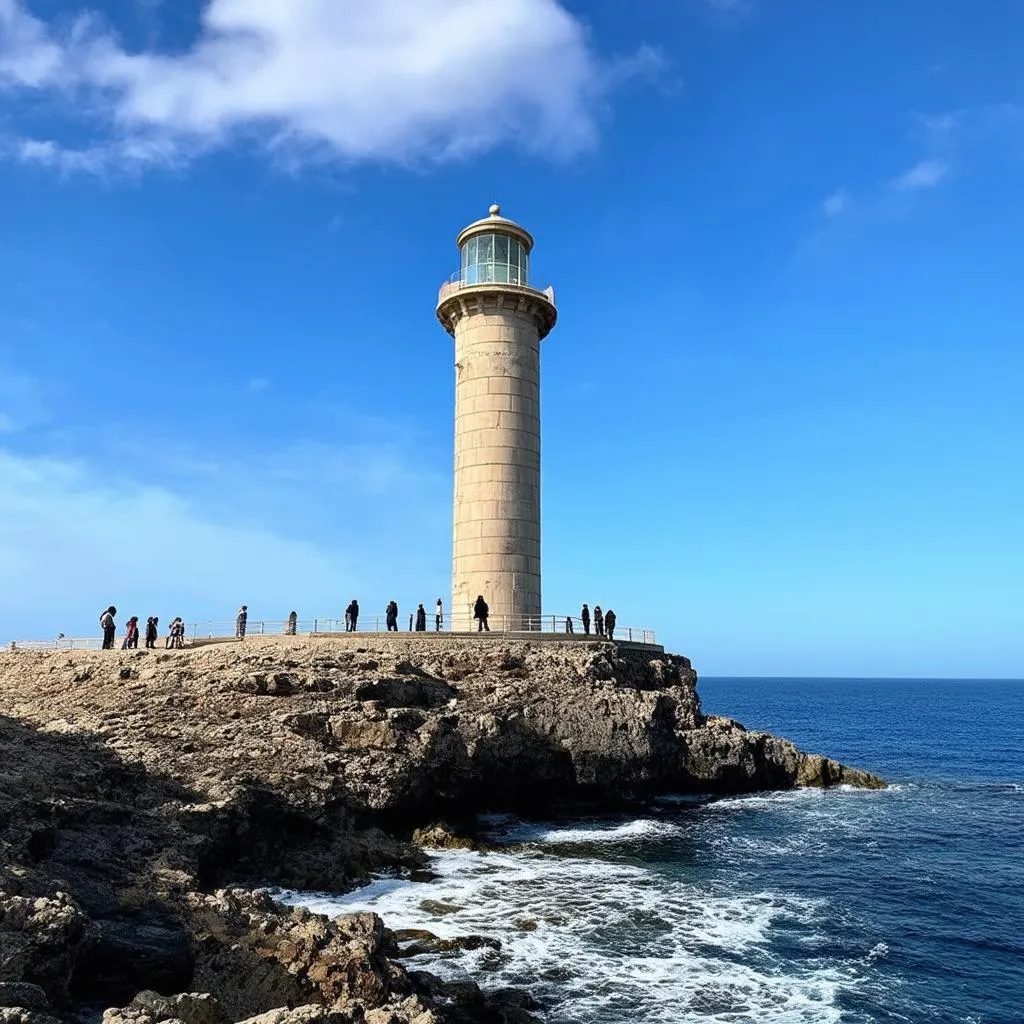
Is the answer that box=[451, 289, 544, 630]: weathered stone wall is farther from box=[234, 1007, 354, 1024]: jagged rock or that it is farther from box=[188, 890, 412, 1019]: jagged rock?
box=[234, 1007, 354, 1024]: jagged rock

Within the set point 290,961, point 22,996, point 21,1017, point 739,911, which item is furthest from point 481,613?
point 21,1017

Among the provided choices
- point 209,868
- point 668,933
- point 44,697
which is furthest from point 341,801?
point 44,697

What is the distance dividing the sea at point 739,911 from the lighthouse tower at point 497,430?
10472 mm

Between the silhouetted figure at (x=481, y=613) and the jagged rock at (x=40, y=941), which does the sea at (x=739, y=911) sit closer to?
the jagged rock at (x=40, y=941)

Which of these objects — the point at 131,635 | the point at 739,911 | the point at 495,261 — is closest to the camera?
the point at 739,911

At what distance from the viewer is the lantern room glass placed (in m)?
35.0

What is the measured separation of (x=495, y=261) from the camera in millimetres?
35094

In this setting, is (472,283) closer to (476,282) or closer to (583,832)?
(476,282)

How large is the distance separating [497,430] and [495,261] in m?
7.26

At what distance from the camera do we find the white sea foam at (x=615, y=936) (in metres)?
12.5

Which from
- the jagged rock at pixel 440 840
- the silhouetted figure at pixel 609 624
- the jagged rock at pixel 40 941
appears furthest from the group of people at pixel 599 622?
the jagged rock at pixel 40 941

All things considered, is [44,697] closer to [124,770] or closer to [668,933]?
[124,770]

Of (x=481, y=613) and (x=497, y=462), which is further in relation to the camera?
(x=497, y=462)

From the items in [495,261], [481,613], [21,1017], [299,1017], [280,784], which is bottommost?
[299,1017]
